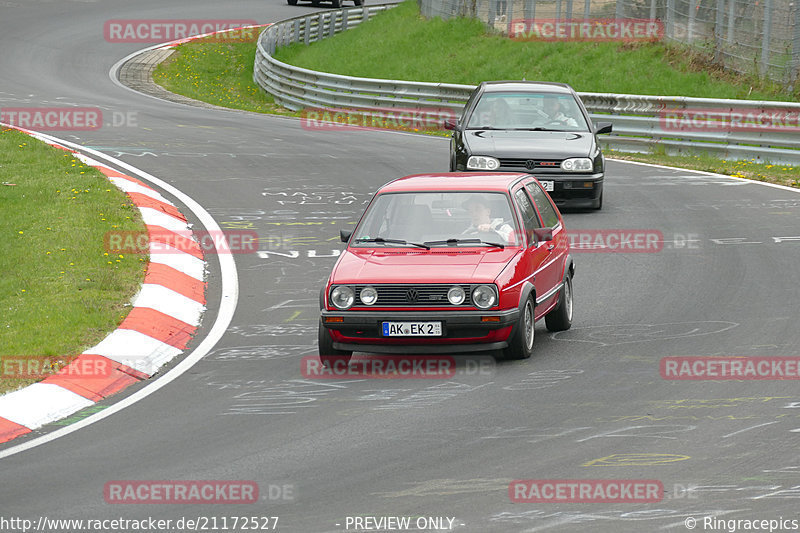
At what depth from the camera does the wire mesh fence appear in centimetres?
2584

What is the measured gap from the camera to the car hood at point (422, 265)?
9828 millimetres

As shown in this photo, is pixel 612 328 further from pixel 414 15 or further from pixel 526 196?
pixel 414 15

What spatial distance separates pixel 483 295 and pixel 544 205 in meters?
2.41

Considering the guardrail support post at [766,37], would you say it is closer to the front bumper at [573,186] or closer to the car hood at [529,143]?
the car hood at [529,143]

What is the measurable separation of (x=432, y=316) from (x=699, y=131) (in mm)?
14574

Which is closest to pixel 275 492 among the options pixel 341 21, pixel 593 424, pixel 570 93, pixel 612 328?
pixel 593 424

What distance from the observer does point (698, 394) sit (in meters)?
8.98

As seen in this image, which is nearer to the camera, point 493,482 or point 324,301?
point 493,482

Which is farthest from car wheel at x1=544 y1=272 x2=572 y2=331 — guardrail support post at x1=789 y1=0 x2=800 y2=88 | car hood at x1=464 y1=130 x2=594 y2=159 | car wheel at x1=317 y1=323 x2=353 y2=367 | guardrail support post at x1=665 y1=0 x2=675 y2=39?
guardrail support post at x1=665 y1=0 x2=675 y2=39

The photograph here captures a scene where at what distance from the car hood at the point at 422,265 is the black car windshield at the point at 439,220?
0.51ft

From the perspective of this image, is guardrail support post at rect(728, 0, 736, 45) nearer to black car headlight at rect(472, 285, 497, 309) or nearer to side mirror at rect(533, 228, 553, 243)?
side mirror at rect(533, 228, 553, 243)

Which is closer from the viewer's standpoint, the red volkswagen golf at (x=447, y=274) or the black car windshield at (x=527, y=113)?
the red volkswagen golf at (x=447, y=274)

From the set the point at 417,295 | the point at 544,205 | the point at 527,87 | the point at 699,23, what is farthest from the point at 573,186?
the point at 699,23

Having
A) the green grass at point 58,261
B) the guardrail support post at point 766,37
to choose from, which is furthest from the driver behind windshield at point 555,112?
the guardrail support post at point 766,37
